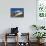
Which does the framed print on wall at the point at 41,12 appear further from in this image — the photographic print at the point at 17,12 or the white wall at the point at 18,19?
the photographic print at the point at 17,12

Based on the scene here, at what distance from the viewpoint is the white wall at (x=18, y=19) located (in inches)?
282

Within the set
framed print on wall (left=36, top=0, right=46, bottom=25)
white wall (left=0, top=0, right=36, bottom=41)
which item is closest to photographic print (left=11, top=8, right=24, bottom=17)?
white wall (left=0, top=0, right=36, bottom=41)

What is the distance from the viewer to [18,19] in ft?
23.7

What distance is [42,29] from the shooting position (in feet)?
23.9

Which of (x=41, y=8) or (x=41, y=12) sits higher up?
(x=41, y=8)

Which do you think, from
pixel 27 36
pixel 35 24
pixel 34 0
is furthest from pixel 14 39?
pixel 34 0

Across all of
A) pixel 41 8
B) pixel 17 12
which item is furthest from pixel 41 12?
pixel 17 12

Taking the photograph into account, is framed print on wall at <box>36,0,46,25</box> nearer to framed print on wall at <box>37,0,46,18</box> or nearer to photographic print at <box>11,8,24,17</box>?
framed print on wall at <box>37,0,46,18</box>

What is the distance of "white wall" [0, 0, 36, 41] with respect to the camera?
716 centimetres

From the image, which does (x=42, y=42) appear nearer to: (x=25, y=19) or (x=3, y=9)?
(x=25, y=19)

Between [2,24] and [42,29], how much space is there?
5.64 ft

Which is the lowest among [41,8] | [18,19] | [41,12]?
[18,19]

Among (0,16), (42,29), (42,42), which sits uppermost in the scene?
(0,16)

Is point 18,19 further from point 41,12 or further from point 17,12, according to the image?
point 41,12
